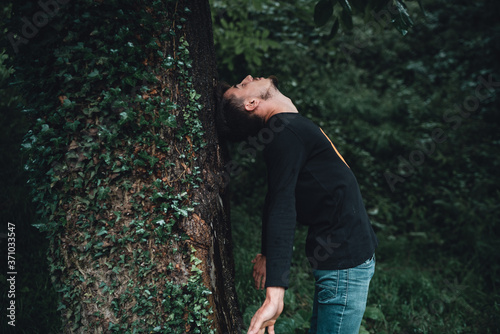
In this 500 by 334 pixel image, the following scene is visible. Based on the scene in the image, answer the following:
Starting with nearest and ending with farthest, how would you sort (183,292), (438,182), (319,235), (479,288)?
(183,292), (319,235), (479,288), (438,182)

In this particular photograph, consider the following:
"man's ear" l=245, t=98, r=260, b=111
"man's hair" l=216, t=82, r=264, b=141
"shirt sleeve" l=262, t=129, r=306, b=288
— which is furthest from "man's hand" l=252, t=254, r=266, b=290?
"man's ear" l=245, t=98, r=260, b=111

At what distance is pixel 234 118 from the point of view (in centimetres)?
193

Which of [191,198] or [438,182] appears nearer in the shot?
[191,198]

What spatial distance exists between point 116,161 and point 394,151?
18.4 ft

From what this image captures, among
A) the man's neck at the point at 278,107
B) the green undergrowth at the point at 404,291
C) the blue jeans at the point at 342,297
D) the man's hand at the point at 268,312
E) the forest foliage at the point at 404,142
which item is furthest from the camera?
the forest foliage at the point at 404,142

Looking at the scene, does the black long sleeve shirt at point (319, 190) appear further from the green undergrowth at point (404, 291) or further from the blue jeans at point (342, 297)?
the green undergrowth at point (404, 291)

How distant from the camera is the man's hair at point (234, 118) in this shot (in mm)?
1924

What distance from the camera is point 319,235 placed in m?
1.79

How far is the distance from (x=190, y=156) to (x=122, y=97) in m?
0.44

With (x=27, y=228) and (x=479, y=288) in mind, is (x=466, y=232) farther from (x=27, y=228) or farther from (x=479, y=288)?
(x=27, y=228)

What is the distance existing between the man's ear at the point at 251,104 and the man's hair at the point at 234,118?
0.02 metres

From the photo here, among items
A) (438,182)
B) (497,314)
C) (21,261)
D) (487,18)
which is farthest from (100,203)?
(487,18)

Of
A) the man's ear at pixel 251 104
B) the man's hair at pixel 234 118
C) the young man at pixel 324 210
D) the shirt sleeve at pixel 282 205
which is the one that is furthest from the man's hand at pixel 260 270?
the man's ear at pixel 251 104

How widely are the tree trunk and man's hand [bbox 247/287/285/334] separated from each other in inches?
12.3
